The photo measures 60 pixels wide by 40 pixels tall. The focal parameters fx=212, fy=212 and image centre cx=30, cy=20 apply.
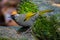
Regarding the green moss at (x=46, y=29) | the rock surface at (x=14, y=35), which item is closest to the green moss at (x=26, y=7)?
the rock surface at (x=14, y=35)

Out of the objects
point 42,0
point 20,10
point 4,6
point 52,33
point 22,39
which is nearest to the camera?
point 52,33

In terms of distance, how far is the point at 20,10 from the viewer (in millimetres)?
6016

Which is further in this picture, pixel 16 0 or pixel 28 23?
pixel 16 0

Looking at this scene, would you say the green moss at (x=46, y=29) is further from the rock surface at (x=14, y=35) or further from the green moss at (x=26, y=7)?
the green moss at (x=26, y=7)

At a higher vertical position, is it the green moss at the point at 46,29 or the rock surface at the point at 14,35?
the green moss at the point at 46,29

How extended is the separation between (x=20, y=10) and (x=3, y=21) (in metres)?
0.78

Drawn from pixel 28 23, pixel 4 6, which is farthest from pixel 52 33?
pixel 4 6

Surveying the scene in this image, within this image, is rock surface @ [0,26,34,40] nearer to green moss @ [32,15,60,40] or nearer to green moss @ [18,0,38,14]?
green moss @ [32,15,60,40]

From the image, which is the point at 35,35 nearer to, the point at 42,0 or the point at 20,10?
the point at 20,10

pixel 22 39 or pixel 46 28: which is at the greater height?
pixel 46 28

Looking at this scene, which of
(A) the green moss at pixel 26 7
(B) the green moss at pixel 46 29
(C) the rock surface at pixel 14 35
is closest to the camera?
(B) the green moss at pixel 46 29

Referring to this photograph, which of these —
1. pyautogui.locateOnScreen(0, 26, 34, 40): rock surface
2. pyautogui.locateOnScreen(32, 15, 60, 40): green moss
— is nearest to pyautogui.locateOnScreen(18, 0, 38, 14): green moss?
pyautogui.locateOnScreen(0, 26, 34, 40): rock surface

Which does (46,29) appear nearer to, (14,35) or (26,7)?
(14,35)

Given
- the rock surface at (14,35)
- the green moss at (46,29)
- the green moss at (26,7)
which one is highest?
the green moss at (46,29)
